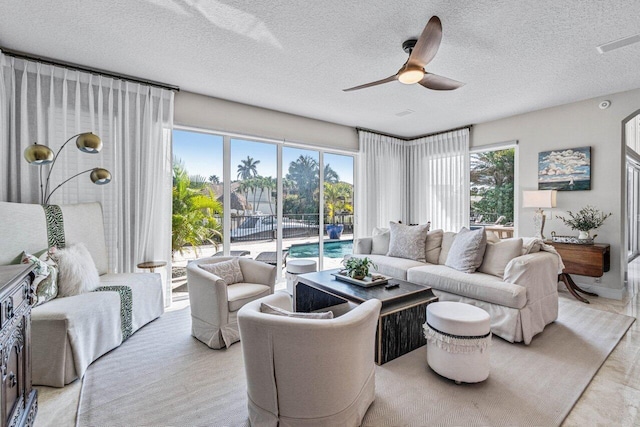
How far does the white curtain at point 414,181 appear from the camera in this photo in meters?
5.42

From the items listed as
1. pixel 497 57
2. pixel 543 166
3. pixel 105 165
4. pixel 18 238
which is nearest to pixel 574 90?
pixel 543 166

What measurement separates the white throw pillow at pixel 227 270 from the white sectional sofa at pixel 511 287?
1887 mm

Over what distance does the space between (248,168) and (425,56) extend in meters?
2.85

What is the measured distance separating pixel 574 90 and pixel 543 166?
113 centimetres

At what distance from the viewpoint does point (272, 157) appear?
181 inches

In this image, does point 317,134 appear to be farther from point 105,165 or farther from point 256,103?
point 105,165

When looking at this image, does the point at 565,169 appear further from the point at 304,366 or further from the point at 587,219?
the point at 304,366

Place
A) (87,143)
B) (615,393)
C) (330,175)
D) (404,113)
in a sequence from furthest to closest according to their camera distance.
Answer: (330,175)
(404,113)
(87,143)
(615,393)

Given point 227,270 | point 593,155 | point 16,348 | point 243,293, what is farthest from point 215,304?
point 593,155

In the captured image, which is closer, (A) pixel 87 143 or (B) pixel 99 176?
(A) pixel 87 143

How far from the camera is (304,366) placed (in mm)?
1421

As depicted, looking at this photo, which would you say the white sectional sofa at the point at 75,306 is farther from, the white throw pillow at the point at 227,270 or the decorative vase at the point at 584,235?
the decorative vase at the point at 584,235

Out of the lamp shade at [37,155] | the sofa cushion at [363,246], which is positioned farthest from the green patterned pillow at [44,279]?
the sofa cushion at [363,246]

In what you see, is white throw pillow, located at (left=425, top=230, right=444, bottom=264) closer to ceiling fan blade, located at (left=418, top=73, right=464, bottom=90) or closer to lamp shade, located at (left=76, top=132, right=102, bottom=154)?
ceiling fan blade, located at (left=418, top=73, right=464, bottom=90)
